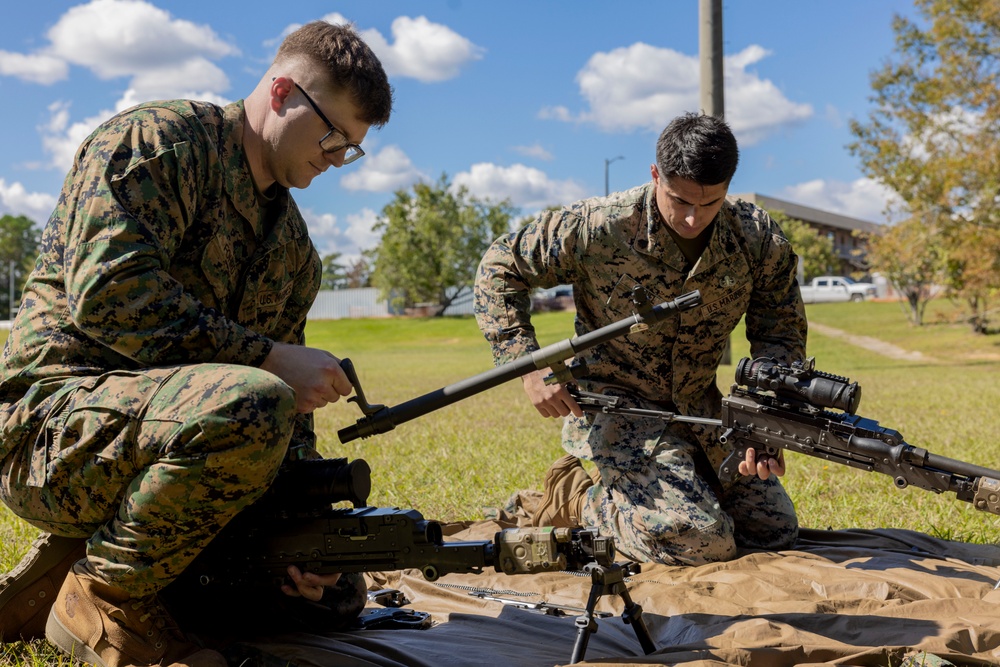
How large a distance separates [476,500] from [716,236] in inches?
96.8

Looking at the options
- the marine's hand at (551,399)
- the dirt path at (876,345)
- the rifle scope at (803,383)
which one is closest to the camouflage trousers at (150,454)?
the marine's hand at (551,399)

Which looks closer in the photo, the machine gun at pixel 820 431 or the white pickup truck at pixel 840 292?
the machine gun at pixel 820 431

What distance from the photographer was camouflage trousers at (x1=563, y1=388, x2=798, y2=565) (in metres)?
4.80

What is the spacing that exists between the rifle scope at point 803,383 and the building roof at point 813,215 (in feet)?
232

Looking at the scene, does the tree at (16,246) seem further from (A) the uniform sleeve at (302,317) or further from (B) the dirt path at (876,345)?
(A) the uniform sleeve at (302,317)

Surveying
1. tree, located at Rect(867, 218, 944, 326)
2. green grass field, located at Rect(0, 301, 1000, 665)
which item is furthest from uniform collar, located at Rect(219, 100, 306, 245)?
tree, located at Rect(867, 218, 944, 326)

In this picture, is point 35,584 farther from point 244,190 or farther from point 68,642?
point 244,190

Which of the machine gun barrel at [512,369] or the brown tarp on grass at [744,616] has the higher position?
the machine gun barrel at [512,369]

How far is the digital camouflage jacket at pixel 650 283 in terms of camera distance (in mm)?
5176

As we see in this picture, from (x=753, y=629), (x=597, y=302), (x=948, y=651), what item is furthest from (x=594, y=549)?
(x=597, y=302)

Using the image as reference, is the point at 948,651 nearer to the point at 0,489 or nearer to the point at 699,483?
the point at 699,483

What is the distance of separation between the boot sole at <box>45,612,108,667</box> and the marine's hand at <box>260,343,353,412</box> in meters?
1.07

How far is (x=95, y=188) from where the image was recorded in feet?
9.99

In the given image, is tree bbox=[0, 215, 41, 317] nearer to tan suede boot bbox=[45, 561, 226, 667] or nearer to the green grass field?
the green grass field
